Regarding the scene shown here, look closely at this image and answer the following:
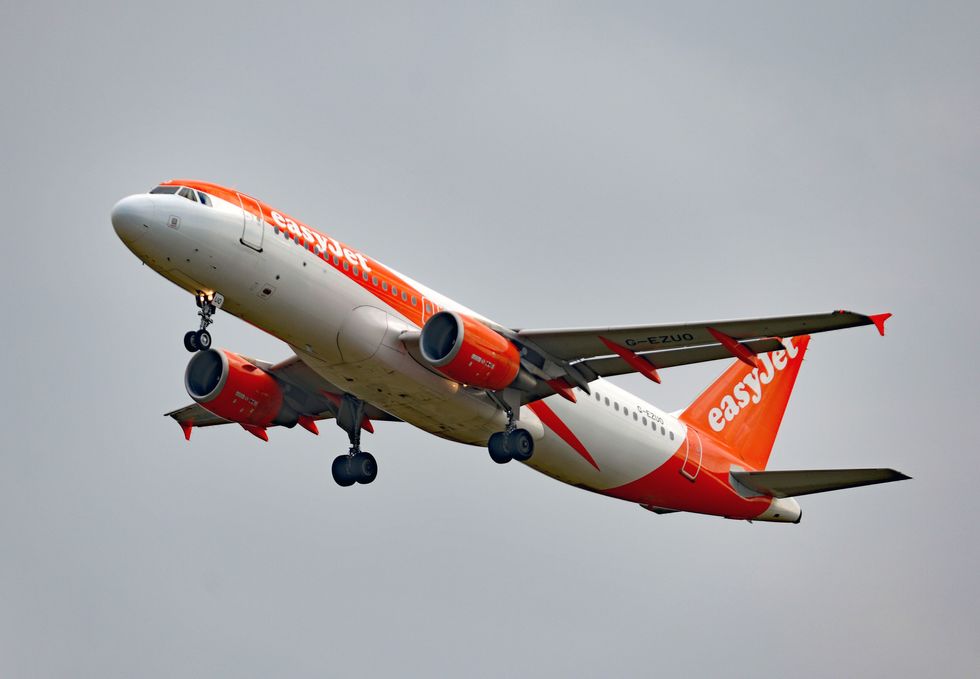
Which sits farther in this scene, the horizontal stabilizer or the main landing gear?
the horizontal stabilizer

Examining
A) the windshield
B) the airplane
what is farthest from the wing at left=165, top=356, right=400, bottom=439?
the windshield

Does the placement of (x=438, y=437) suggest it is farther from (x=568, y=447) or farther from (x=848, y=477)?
(x=848, y=477)

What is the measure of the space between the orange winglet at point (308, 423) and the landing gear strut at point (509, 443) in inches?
258

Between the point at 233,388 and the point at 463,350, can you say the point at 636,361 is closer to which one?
the point at 463,350

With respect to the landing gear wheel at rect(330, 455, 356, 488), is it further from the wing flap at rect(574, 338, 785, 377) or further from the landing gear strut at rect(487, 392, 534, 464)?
the wing flap at rect(574, 338, 785, 377)

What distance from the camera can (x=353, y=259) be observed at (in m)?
33.4

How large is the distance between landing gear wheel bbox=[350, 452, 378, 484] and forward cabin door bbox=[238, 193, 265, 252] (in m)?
8.98

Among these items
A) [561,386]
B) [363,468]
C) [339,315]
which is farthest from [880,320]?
[363,468]

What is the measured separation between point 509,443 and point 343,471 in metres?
5.94

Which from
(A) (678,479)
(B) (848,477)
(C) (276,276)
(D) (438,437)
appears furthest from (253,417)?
(B) (848,477)

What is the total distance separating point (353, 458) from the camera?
38719 mm

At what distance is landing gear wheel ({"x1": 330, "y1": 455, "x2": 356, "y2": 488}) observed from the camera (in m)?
38.6

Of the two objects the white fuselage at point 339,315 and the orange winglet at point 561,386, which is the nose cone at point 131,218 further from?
the orange winglet at point 561,386

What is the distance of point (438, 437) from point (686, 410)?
9.40 m
